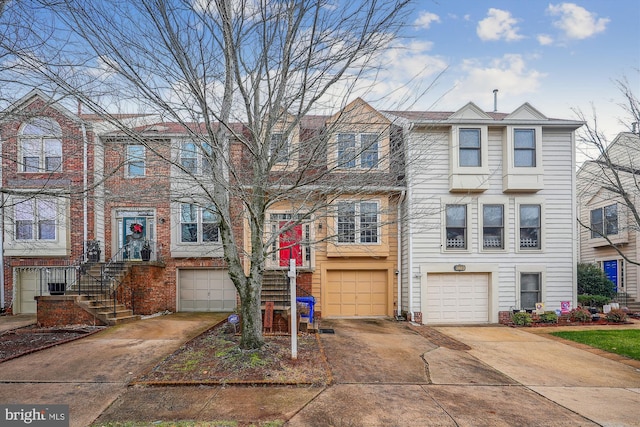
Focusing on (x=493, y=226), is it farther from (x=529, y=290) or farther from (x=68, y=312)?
(x=68, y=312)

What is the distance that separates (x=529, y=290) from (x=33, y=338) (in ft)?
47.6

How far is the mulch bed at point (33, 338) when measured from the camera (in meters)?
7.20

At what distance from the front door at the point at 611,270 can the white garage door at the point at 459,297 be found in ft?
29.1

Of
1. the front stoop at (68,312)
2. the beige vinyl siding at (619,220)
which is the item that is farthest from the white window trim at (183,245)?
the beige vinyl siding at (619,220)

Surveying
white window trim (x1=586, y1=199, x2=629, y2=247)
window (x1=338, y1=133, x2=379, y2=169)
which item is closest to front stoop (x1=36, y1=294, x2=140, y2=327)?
window (x1=338, y1=133, x2=379, y2=169)

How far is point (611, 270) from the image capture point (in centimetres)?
1622

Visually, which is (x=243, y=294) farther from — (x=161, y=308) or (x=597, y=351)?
(x=597, y=351)

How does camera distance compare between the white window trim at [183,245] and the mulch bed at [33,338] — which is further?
the white window trim at [183,245]

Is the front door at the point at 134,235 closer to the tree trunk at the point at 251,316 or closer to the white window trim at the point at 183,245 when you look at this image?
the white window trim at the point at 183,245

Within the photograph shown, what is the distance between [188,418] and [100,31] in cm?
564

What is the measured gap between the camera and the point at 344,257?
38.0 ft

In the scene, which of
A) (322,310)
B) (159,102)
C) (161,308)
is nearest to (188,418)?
(159,102)

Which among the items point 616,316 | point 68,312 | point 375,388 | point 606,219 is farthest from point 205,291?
point 606,219

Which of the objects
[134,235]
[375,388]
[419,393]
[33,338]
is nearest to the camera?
[419,393]
